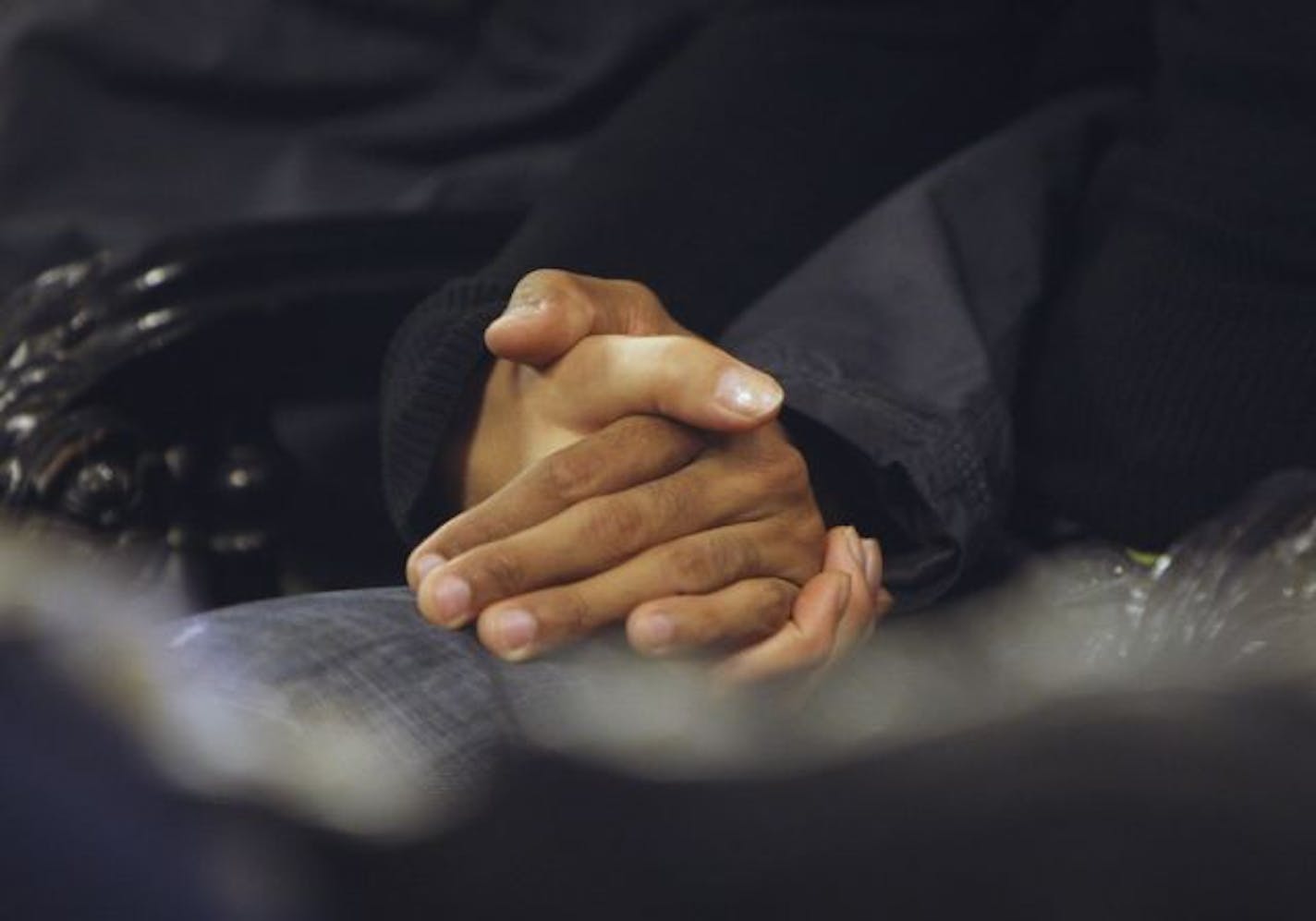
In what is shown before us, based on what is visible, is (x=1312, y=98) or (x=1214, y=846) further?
(x=1312, y=98)

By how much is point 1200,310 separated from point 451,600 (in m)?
0.17

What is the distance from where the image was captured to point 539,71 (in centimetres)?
54

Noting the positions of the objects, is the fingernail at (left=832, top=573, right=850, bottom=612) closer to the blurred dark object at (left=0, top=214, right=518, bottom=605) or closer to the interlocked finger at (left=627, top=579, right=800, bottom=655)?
the interlocked finger at (left=627, top=579, right=800, bottom=655)

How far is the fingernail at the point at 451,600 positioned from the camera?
261 mm

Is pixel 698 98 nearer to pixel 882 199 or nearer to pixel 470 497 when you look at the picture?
pixel 882 199

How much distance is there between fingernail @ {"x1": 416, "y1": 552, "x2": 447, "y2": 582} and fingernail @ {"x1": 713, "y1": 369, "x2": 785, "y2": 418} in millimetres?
49

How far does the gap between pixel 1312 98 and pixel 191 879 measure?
31 cm

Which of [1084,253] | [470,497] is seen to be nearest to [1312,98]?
[1084,253]

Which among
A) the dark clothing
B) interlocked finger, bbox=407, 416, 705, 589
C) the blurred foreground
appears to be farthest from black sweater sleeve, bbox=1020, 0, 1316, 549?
the blurred foreground

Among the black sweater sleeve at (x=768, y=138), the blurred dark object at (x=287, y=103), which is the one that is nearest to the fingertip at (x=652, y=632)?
the black sweater sleeve at (x=768, y=138)

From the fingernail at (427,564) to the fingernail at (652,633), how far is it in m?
0.03

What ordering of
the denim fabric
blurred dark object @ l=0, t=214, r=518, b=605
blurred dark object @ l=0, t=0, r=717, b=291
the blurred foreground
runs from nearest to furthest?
the blurred foreground, the denim fabric, blurred dark object @ l=0, t=214, r=518, b=605, blurred dark object @ l=0, t=0, r=717, b=291

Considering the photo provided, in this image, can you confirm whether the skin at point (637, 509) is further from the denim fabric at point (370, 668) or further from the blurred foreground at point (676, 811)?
the blurred foreground at point (676, 811)

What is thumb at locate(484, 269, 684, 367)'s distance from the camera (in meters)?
0.30
